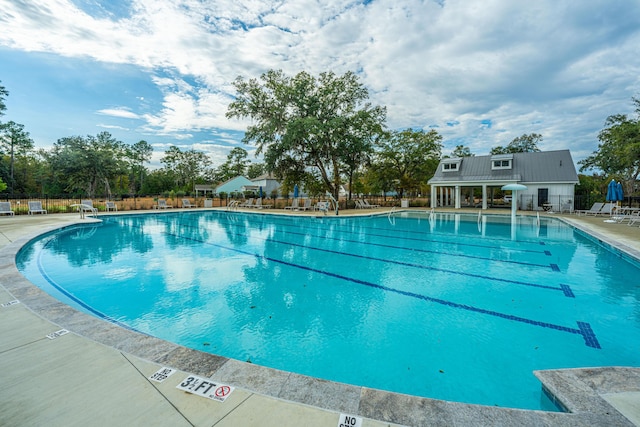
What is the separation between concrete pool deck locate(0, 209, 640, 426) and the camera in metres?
1.59

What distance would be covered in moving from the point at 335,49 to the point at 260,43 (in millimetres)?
3915

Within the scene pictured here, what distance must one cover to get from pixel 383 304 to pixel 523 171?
23.4m

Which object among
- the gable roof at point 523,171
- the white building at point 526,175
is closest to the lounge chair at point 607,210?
the white building at point 526,175

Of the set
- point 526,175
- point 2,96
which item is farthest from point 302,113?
point 2,96

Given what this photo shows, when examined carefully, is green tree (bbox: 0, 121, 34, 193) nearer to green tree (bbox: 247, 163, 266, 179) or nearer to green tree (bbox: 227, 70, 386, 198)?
green tree (bbox: 247, 163, 266, 179)

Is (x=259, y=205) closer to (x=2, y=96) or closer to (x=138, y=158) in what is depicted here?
(x=2, y=96)

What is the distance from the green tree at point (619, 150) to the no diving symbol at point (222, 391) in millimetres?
23578

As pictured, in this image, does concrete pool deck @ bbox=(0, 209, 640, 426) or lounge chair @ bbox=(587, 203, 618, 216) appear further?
lounge chair @ bbox=(587, 203, 618, 216)

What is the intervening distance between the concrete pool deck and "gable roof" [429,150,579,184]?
22999mm

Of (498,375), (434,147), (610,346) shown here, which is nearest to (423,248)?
(610,346)

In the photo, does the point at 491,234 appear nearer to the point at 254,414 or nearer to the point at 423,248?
the point at 423,248

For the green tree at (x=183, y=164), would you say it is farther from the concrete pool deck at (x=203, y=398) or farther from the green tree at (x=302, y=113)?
the concrete pool deck at (x=203, y=398)

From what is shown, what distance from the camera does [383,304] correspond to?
4.42 meters

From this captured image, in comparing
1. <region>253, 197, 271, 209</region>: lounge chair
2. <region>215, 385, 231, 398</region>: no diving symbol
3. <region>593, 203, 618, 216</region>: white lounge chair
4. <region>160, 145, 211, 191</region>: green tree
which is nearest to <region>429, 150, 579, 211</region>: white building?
<region>593, 203, 618, 216</region>: white lounge chair
